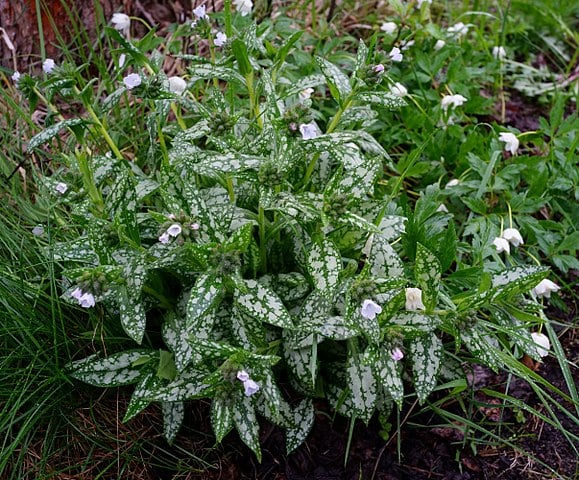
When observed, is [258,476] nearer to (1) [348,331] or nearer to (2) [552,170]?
(1) [348,331]

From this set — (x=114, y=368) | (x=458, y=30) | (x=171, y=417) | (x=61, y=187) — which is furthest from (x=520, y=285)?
(x=458, y=30)

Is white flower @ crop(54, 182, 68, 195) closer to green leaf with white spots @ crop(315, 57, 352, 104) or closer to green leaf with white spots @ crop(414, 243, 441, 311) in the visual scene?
green leaf with white spots @ crop(315, 57, 352, 104)

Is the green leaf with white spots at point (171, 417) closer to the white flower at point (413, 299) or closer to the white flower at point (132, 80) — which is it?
the white flower at point (413, 299)

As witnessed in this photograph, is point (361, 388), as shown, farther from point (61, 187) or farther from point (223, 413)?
point (61, 187)

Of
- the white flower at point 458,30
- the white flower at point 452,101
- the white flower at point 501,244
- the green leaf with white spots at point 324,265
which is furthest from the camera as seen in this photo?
the white flower at point 458,30

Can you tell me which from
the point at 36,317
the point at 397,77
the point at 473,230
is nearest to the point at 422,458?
the point at 473,230

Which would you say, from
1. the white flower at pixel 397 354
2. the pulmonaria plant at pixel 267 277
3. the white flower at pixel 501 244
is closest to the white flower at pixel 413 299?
the pulmonaria plant at pixel 267 277
